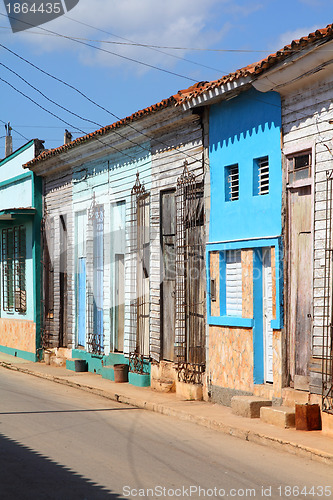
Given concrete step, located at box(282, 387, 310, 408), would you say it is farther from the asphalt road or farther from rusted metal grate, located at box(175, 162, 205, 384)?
rusted metal grate, located at box(175, 162, 205, 384)

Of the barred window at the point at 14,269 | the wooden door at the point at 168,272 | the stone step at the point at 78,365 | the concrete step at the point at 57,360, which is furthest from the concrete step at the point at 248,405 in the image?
the barred window at the point at 14,269

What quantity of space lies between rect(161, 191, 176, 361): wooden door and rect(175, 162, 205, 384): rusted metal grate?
458mm

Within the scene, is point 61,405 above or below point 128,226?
below

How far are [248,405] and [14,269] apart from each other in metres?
14.2

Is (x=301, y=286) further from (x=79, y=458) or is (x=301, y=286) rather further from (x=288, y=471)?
(x=79, y=458)

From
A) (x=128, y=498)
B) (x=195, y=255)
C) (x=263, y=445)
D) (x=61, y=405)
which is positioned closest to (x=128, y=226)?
(x=195, y=255)

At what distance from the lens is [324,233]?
9883 millimetres

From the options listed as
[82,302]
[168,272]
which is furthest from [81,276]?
[168,272]

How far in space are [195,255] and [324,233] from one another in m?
3.85

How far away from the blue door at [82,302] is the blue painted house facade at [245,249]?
6767mm

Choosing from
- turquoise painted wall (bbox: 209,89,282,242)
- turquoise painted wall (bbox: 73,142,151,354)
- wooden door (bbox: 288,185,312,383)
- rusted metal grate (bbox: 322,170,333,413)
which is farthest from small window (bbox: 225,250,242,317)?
turquoise painted wall (bbox: 73,142,151,354)

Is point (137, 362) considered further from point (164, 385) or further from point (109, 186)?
point (109, 186)

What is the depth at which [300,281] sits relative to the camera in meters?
10.5

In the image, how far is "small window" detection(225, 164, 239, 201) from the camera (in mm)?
12312
